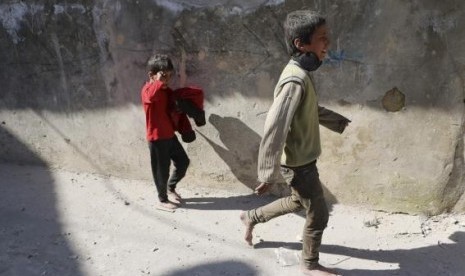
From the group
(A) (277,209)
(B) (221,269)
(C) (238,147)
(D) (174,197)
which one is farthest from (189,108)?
(B) (221,269)

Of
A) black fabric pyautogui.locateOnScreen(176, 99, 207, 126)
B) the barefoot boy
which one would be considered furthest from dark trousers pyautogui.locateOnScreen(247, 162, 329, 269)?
black fabric pyautogui.locateOnScreen(176, 99, 207, 126)

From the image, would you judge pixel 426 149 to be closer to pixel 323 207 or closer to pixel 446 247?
pixel 446 247

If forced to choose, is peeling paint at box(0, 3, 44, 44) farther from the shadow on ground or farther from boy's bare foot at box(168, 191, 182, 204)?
the shadow on ground

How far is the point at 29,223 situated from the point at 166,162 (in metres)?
1.07

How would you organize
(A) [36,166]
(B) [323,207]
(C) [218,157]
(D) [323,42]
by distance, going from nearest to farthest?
(D) [323,42] → (B) [323,207] → (C) [218,157] → (A) [36,166]

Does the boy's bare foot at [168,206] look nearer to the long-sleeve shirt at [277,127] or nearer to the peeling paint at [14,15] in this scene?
the long-sleeve shirt at [277,127]

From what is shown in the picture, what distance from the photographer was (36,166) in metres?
4.82

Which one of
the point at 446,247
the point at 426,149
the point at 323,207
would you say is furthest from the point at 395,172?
the point at 323,207

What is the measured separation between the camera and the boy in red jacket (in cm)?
374

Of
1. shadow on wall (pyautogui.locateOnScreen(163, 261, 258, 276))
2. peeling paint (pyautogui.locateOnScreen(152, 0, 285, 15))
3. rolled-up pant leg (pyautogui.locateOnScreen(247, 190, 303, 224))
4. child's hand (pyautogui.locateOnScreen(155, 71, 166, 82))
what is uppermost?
peeling paint (pyautogui.locateOnScreen(152, 0, 285, 15))

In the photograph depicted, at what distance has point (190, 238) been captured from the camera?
3680 mm

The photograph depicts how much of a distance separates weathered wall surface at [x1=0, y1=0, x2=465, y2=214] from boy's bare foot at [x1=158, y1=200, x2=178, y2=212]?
35cm

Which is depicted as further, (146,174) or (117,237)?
(146,174)

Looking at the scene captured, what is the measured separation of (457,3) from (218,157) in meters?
2.00
